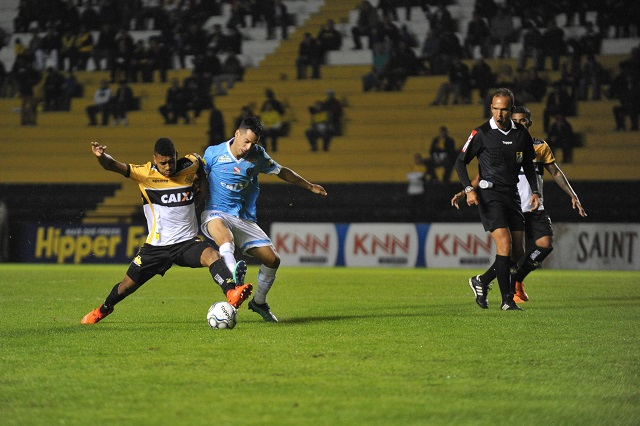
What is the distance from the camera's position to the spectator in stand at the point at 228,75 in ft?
98.9

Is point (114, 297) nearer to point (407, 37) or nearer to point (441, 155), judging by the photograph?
point (441, 155)

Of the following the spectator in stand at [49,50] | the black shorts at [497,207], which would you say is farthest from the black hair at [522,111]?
the spectator in stand at [49,50]

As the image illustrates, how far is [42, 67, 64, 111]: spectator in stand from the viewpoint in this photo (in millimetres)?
30703

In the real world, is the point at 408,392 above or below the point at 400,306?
above

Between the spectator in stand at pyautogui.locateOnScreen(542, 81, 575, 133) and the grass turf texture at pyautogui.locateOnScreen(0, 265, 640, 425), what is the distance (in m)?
14.3

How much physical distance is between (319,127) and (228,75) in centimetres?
442

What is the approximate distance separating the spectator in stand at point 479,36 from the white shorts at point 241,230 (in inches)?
799

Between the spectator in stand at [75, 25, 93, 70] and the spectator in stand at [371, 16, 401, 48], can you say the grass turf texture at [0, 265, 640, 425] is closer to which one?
the spectator in stand at [371, 16, 401, 48]

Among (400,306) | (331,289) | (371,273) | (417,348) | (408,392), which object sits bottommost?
(371,273)

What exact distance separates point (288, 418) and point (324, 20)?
2805 centimetres

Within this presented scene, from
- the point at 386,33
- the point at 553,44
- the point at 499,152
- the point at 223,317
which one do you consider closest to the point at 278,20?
the point at 386,33

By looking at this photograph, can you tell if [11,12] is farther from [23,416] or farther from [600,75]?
[23,416]

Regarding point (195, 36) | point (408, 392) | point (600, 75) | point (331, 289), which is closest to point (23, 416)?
point (408, 392)

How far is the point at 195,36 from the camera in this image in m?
31.0
